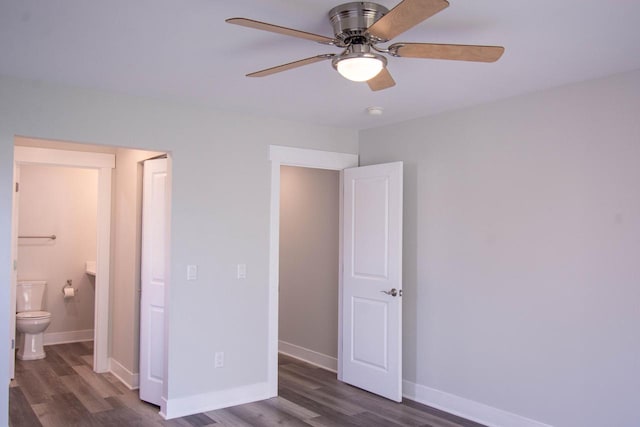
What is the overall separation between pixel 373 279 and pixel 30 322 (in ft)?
12.2

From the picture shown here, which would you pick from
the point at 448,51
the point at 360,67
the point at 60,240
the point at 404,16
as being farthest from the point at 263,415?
the point at 60,240

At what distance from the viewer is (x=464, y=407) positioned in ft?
12.9

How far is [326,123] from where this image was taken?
15.3ft

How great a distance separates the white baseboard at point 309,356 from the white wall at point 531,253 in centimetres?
105

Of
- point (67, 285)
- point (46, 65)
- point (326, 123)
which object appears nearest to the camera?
point (46, 65)

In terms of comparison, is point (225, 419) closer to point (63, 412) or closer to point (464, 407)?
point (63, 412)

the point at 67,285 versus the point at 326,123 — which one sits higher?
the point at 326,123

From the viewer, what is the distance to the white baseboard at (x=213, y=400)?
12.8ft

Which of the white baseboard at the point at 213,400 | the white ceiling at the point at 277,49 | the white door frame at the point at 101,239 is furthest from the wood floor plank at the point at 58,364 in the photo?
the white ceiling at the point at 277,49

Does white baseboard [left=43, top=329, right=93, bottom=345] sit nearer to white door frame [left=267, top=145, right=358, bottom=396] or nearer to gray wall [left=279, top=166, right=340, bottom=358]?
gray wall [left=279, top=166, right=340, bottom=358]

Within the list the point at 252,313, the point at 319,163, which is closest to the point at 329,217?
the point at 319,163

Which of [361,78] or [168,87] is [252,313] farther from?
[361,78]

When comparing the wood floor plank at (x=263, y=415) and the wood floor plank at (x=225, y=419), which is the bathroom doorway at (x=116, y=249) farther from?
the wood floor plank at (x=263, y=415)

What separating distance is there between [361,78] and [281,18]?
0.45 m
